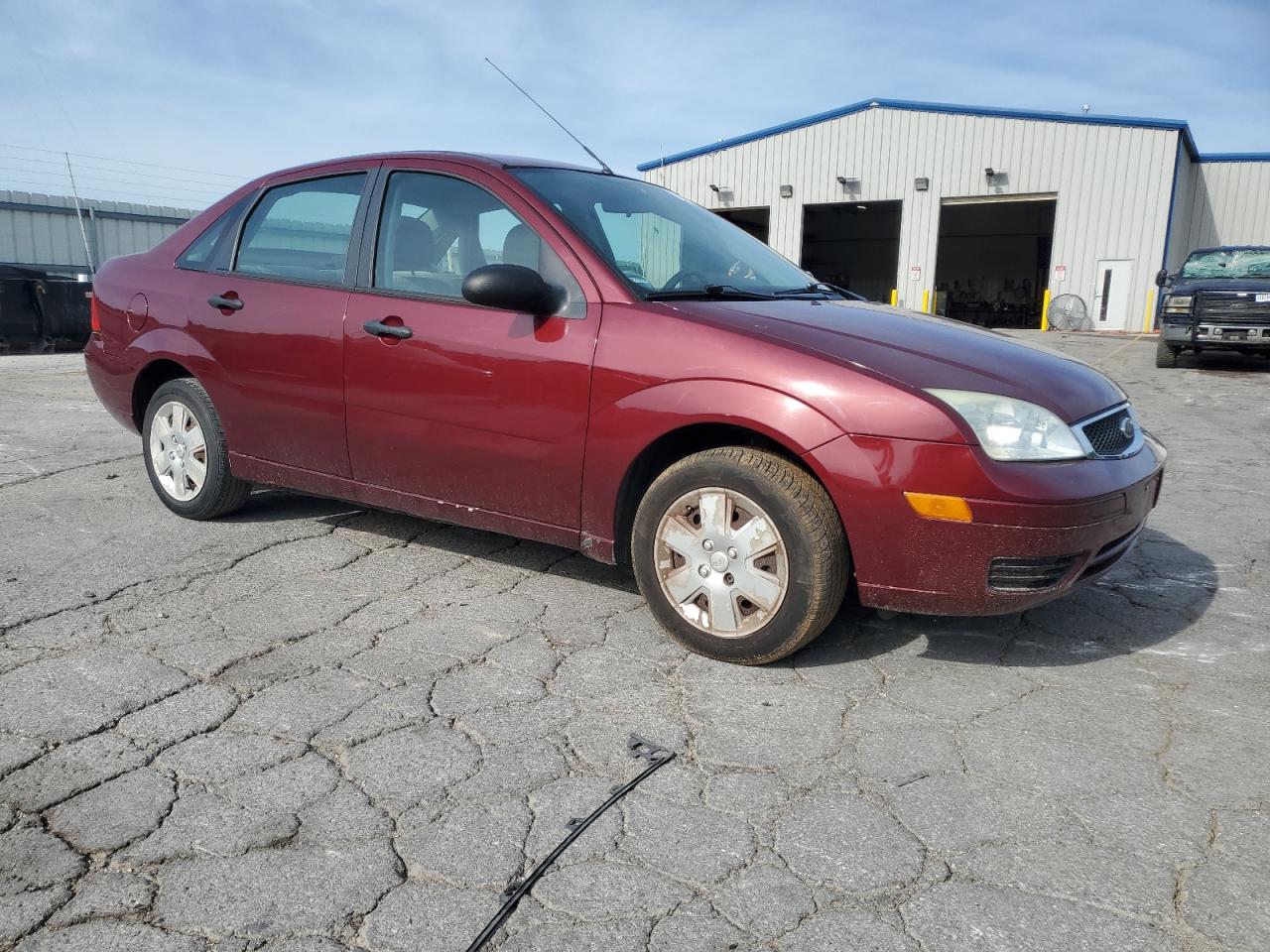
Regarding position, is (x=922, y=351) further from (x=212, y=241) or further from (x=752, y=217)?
(x=752, y=217)

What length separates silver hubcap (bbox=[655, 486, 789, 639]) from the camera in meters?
2.90

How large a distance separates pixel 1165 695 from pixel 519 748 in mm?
1906

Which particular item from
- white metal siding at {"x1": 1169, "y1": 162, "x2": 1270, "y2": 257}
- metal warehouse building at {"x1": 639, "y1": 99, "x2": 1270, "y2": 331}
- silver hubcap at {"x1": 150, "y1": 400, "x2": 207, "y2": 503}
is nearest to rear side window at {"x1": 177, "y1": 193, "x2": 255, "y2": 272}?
silver hubcap at {"x1": 150, "y1": 400, "x2": 207, "y2": 503}

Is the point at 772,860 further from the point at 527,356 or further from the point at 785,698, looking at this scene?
the point at 527,356

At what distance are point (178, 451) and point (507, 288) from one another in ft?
7.11

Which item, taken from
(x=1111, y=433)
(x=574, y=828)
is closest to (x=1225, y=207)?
(x=1111, y=433)

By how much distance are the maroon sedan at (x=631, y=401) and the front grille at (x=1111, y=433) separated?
0.03 ft

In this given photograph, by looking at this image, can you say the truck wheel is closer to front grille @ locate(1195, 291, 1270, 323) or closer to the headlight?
front grille @ locate(1195, 291, 1270, 323)

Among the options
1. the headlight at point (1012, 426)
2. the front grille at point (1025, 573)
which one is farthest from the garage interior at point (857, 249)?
the front grille at point (1025, 573)

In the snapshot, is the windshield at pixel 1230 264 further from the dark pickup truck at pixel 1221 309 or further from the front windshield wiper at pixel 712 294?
the front windshield wiper at pixel 712 294

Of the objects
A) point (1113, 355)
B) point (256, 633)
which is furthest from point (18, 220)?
point (256, 633)

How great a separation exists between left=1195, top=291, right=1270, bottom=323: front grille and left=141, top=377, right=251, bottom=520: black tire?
42.2 ft

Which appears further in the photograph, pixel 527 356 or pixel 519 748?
pixel 527 356

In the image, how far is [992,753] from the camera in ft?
8.18
